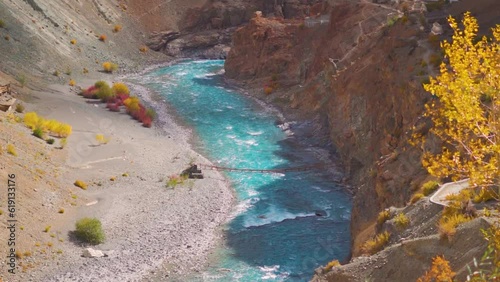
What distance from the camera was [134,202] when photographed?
36000 millimetres

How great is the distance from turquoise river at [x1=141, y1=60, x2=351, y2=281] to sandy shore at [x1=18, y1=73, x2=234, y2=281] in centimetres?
148

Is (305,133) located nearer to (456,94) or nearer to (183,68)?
(183,68)

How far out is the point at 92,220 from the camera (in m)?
31.1

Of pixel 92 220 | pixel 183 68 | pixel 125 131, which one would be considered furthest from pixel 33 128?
pixel 183 68

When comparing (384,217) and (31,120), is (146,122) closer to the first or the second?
(31,120)

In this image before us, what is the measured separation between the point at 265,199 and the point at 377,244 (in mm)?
18000

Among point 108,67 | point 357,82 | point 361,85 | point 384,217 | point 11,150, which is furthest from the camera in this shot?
point 108,67

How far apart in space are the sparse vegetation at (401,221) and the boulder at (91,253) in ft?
50.1

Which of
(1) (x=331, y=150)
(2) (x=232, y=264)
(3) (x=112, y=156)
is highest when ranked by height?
(1) (x=331, y=150)

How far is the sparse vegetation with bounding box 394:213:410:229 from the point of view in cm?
2052

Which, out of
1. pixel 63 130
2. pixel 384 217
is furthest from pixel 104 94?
pixel 384 217

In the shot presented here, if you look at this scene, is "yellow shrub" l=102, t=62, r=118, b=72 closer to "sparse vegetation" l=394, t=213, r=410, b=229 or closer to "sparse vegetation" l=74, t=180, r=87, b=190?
"sparse vegetation" l=74, t=180, r=87, b=190

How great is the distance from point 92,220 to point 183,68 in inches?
2149

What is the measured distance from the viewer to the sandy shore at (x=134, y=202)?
95.0 ft
